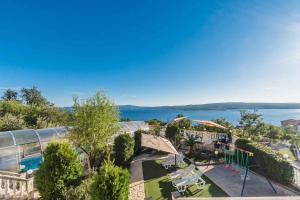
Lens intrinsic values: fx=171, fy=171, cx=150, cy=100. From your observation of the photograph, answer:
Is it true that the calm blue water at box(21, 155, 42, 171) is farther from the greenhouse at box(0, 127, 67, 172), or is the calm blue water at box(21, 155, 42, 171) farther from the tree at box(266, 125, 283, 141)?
the tree at box(266, 125, 283, 141)

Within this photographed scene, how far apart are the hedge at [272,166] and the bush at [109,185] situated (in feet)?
25.3

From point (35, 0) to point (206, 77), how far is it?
2387 centimetres

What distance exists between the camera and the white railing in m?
6.19

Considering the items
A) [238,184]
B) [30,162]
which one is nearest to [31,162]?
[30,162]

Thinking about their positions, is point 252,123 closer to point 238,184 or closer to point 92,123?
point 238,184

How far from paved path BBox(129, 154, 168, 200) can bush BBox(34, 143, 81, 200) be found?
2795 millimetres

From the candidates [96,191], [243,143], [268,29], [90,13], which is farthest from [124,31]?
[96,191]

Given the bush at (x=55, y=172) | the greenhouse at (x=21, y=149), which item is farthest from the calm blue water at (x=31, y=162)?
the bush at (x=55, y=172)

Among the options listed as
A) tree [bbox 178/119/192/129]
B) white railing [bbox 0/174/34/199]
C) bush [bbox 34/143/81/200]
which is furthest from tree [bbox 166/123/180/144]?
white railing [bbox 0/174/34/199]

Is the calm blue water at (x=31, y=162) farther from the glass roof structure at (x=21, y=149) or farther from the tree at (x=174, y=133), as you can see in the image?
the tree at (x=174, y=133)

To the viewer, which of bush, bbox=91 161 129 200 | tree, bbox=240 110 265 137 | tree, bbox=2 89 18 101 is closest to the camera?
bush, bbox=91 161 129 200

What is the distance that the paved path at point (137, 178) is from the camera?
297 inches

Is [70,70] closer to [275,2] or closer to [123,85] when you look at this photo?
[123,85]

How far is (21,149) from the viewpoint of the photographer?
929cm
